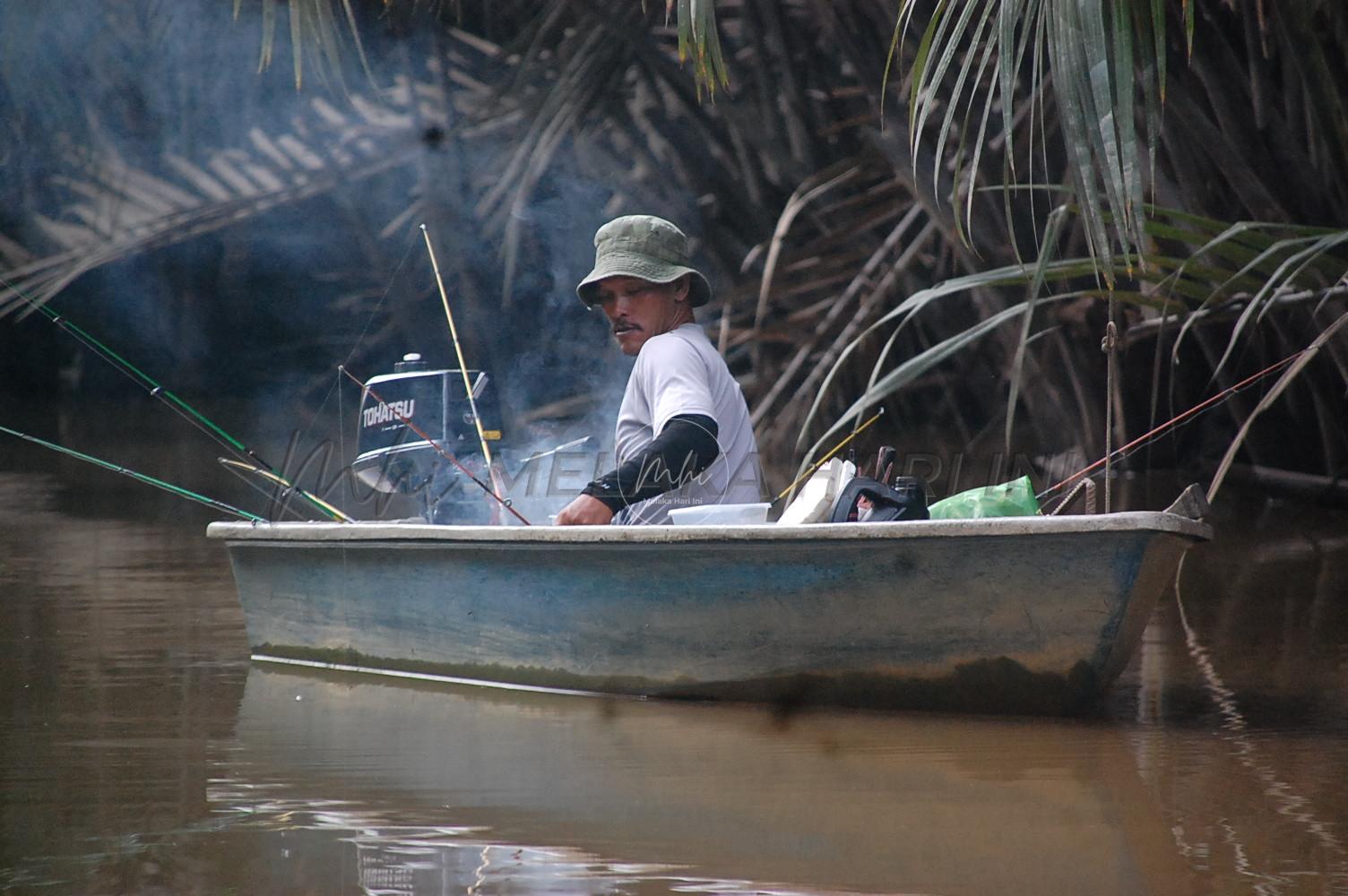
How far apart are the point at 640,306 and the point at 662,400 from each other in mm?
328

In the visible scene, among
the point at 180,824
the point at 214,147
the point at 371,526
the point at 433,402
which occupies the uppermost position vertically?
the point at 214,147

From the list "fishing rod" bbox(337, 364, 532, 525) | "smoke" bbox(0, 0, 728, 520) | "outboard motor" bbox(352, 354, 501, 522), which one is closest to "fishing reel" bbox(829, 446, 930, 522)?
"fishing rod" bbox(337, 364, 532, 525)

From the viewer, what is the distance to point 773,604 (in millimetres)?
3871

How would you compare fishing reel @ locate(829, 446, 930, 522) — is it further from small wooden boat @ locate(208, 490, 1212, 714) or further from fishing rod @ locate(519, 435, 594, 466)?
fishing rod @ locate(519, 435, 594, 466)

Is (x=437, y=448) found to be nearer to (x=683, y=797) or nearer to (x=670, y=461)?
(x=670, y=461)

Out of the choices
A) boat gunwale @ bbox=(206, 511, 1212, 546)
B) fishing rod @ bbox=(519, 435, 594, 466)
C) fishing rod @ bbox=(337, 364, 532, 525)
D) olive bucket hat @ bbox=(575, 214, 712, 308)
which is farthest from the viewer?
fishing rod @ bbox=(519, 435, 594, 466)

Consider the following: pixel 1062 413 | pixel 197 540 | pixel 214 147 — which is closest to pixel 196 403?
pixel 214 147

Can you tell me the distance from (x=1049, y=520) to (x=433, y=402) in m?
1.81

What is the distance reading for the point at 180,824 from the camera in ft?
10.3

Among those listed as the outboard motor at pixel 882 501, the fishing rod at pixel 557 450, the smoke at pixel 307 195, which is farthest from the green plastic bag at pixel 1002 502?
the smoke at pixel 307 195

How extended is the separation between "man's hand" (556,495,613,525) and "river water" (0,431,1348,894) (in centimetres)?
42

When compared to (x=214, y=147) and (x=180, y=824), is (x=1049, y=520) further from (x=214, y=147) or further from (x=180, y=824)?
(x=214, y=147)

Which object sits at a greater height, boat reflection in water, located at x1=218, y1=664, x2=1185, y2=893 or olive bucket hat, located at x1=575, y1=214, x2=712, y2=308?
olive bucket hat, located at x1=575, y1=214, x2=712, y2=308

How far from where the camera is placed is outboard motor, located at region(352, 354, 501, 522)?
4.68 meters
